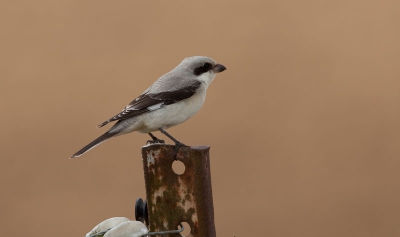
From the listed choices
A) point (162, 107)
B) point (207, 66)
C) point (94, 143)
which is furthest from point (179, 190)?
point (207, 66)

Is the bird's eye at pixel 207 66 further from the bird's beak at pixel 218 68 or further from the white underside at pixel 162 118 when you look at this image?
the white underside at pixel 162 118

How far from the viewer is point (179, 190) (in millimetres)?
1319

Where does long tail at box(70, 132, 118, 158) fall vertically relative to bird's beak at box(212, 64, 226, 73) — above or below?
below

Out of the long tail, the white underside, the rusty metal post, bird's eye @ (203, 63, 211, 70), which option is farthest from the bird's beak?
the rusty metal post

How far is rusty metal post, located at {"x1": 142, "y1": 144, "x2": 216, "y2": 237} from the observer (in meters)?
1.30

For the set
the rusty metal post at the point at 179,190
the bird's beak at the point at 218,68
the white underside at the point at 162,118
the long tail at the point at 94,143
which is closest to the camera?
the rusty metal post at the point at 179,190

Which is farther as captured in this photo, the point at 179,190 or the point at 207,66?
the point at 207,66

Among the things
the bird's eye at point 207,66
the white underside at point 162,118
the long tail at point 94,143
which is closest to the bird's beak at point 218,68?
the bird's eye at point 207,66

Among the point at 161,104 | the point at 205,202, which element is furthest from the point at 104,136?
the point at 205,202

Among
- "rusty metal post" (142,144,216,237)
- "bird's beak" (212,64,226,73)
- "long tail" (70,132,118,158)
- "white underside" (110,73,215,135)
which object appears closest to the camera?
"rusty metal post" (142,144,216,237)

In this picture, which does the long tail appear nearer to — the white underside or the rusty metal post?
Result: the white underside

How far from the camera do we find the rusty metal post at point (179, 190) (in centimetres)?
130

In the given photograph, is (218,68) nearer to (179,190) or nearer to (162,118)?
(162,118)

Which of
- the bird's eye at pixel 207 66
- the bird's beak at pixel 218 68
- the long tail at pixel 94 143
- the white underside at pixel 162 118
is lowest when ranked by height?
the long tail at pixel 94 143
